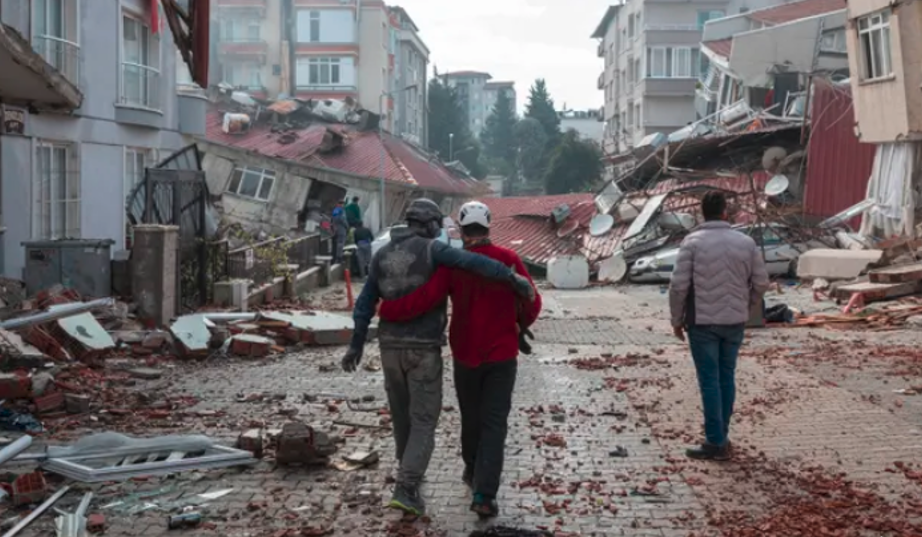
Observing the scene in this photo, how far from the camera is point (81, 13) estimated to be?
1923cm

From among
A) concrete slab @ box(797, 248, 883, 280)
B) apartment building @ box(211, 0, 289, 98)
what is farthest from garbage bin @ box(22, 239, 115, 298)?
apartment building @ box(211, 0, 289, 98)

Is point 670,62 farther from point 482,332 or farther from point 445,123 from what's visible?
point 482,332

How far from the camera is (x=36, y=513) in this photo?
18.4 feet

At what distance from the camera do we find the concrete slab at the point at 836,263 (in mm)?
20156

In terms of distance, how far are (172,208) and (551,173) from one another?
49.1 meters

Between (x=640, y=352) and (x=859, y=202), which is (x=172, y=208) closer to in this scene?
(x=640, y=352)

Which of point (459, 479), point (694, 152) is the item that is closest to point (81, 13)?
point (459, 479)

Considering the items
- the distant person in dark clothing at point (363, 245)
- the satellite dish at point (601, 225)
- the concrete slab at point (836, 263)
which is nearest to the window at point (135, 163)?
the distant person in dark clothing at point (363, 245)

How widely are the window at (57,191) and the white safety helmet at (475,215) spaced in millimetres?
13703

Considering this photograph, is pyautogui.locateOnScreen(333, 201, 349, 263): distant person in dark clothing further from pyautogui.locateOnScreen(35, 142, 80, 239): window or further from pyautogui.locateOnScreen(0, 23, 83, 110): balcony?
pyautogui.locateOnScreen(0, 23, 83, 110): balcony

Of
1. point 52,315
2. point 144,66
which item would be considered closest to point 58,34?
point 144,66

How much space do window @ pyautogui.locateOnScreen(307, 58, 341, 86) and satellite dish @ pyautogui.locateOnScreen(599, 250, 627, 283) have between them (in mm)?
41174

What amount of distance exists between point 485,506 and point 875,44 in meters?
21.6

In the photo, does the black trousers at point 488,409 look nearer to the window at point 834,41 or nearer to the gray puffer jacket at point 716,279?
the gray puffer jacket at point 716,279
